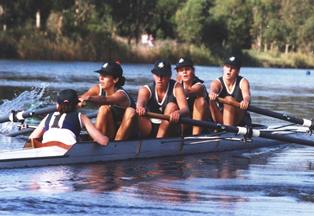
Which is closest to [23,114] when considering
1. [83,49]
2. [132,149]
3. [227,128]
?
[132,149]

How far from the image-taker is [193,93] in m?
15.2

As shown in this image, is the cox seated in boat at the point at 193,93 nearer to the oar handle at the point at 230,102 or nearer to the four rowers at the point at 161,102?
the four rowers at the point at 161,102

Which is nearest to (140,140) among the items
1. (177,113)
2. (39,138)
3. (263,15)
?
(177,113)

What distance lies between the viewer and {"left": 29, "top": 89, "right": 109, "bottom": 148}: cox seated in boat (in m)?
12.6

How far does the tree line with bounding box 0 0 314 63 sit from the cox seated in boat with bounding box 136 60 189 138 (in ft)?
146

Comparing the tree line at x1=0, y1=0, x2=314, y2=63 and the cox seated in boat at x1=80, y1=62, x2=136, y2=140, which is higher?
the cox seated in boat at x1=80, y1=62, x2=136, y2=140

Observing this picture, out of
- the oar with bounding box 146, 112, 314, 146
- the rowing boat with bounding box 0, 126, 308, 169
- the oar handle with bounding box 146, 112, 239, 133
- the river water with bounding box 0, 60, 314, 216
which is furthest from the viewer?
the oar with bounding box 146, 112, 314, 146

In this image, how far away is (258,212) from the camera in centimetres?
1016

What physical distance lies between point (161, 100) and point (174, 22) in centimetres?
6744

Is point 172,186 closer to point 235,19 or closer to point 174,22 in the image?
point 174,22

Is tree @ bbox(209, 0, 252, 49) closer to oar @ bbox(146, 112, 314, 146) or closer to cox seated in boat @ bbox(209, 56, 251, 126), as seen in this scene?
cox seated in boat @ bbox(209, 56, 251, 126)

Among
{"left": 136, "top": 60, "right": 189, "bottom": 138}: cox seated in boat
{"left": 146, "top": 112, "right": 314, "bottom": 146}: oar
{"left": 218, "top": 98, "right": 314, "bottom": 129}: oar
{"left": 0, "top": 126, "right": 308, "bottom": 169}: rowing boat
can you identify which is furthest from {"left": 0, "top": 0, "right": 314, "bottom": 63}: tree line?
{"left": 146, "top": 112, "right": 314, "bottom": 146}: oar

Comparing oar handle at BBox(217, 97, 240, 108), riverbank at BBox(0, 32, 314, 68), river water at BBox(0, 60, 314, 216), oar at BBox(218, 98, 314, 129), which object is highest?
oar handle at BBox(217, 97, 240, 108)

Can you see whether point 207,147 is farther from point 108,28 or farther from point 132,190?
point 108,28
